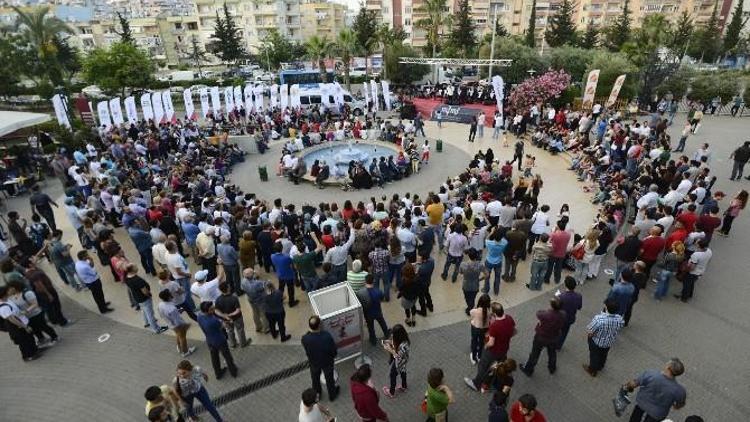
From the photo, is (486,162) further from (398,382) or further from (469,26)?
(469,26)

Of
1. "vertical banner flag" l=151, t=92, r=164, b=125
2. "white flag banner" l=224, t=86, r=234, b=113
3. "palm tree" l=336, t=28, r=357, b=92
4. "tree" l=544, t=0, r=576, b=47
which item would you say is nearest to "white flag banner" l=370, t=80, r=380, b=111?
"white flag banner" l=224, t=86, r=234, b=113

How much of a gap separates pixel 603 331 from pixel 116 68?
127 ft

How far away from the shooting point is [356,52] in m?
42.6

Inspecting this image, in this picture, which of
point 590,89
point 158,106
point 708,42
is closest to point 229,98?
point 158,106

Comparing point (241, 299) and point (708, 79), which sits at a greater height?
point (708, 79)

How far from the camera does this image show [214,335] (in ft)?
22.3

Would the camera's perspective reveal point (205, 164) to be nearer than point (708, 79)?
Yes

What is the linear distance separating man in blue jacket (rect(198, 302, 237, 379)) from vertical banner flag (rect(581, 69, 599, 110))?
2303 cm

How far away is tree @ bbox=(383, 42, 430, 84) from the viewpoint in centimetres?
3984

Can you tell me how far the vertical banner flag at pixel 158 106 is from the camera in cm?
2242

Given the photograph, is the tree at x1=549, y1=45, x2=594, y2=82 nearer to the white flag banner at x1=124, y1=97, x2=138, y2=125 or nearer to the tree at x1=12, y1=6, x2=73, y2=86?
the white flag banner at x1=124, y1=97, x2=138, y2=125

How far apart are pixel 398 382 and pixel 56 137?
22.0 m

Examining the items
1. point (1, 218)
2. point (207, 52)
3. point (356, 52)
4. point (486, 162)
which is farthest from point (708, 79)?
point (207, 52)

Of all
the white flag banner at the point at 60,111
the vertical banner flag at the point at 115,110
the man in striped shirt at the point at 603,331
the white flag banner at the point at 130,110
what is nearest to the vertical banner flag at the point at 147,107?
the white flag banner at the point at 130,110
